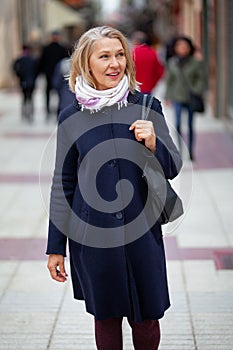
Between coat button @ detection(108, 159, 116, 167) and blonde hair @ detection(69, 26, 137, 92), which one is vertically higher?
blonde hair @ detection(69, 26, 137, 92)

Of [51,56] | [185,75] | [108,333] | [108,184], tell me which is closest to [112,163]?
[108,184]

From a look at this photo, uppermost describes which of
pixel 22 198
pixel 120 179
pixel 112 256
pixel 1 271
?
pixel 120 179

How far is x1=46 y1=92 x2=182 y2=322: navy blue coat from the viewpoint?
3.13m

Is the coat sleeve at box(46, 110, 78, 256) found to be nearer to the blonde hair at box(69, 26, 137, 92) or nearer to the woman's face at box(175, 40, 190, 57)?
the blonde hair at box(69, 26, 137, 92)

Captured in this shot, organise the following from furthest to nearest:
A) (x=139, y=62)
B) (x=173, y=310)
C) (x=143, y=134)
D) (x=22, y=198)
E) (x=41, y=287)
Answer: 1. (x=139, y=62)
2. (x=22, y=198)
3. (x=41, y=287)
4. (x=173, y=310)
5. (x=143, y=134)

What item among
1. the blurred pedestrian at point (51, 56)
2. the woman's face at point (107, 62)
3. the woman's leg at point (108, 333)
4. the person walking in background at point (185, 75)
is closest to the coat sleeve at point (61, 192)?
the woman's face at point (107, 62)

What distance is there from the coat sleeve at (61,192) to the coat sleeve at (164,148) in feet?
1.22

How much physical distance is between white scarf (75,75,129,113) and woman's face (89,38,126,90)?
0.04 meters

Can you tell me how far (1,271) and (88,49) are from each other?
3002 millimetres

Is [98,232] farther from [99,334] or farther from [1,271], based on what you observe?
[1,271]

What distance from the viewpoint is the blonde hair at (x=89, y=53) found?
A: 3.09 m

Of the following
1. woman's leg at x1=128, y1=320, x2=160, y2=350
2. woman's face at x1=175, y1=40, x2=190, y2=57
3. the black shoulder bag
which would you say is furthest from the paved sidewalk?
woman's face at x1=175, y1=40, x2=190, y2=57

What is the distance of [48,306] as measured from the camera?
4.93 metres

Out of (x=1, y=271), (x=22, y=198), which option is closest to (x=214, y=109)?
(x=22, y=198)
